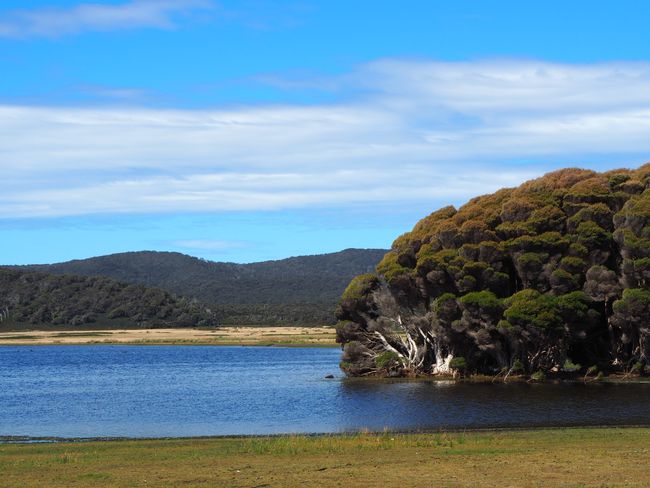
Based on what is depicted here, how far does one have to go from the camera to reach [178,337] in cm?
17588

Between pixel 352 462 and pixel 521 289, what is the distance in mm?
50338

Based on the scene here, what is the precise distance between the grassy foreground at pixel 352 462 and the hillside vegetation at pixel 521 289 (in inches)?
1263

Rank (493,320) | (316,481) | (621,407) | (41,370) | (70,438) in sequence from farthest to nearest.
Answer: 1. (41,370)
2. (493,320)
3. (621,407)
4. (70,438)
5. (316,481)

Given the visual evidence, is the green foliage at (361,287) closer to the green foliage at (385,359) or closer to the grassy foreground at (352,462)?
the green foliage at (385,359)

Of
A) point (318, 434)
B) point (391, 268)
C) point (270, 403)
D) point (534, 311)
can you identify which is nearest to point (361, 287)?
point (391, 268)

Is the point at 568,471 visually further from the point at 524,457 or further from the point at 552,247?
the point at 552,247

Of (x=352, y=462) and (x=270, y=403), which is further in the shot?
(x=270, y=403)

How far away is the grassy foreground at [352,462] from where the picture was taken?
2548 centimetres

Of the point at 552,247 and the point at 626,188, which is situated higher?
the point at 626,188

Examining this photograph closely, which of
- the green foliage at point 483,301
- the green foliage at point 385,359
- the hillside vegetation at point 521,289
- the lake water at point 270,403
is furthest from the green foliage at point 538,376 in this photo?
the green foliage at point 385,359

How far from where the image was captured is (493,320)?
73.4 m

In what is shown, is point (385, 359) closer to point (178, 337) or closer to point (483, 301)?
point (483, 301)

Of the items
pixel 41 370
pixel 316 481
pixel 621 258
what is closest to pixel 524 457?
pixel 316 481

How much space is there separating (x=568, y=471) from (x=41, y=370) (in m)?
82.4
